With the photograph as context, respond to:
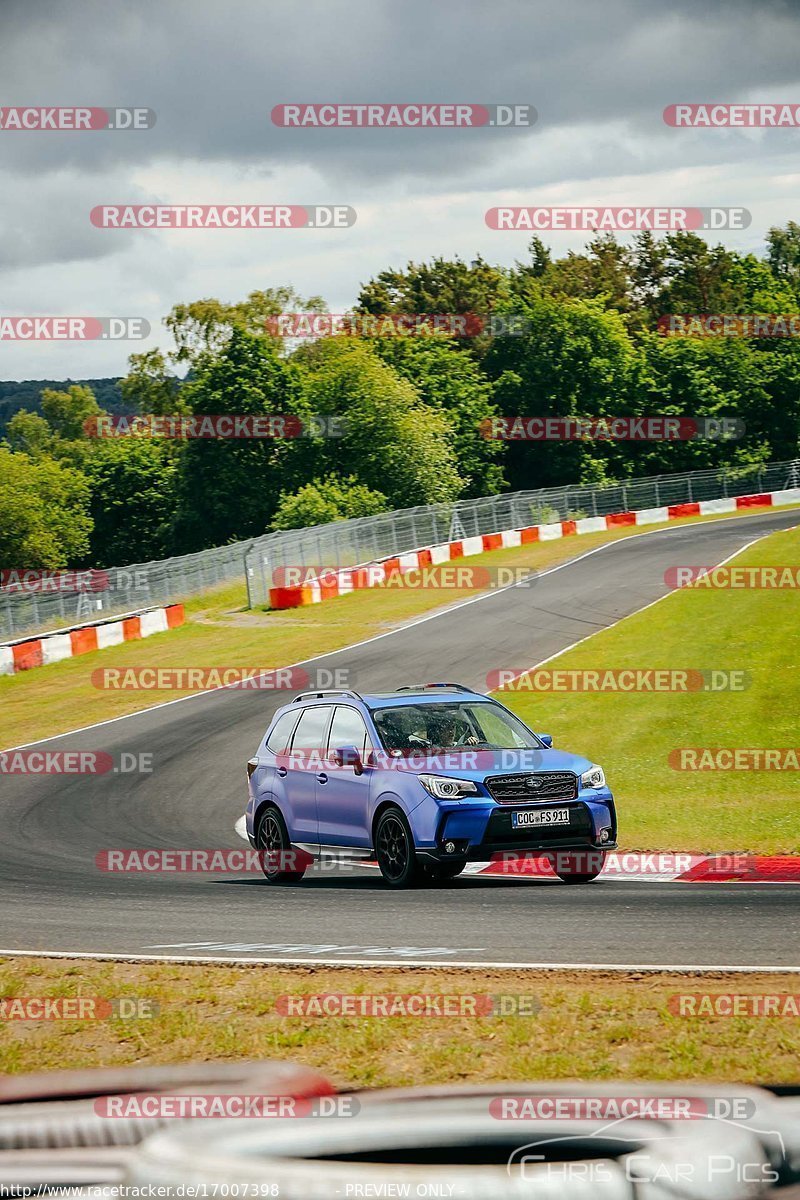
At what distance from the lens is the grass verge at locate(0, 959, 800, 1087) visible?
6617 millimetres

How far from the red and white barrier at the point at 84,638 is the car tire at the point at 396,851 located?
24.7 metres

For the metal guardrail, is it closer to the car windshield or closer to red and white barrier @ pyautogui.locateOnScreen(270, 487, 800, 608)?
red and white barrier @ pyautogui.locateOnScreen(270, 487, 800, 608)

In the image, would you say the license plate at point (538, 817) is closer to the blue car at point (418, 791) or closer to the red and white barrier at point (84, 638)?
the blue car at point (418, 791)

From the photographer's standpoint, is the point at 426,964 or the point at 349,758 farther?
the point at 349,758

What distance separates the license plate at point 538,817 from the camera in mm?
12500

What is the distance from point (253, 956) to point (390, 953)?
936 mm

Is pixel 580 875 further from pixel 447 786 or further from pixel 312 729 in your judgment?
pixel 312 729

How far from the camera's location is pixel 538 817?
1260cm

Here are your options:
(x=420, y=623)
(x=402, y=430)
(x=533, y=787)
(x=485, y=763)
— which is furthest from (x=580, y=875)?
(x=402, y=430)

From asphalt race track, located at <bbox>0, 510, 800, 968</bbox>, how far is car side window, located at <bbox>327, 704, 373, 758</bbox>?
133 centimetres

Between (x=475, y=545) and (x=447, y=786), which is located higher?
(x=475, y=545)

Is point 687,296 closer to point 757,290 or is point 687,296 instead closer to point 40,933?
point 757,290

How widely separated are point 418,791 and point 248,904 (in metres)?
1.75

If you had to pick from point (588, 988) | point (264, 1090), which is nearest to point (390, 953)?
point (588, 988)
